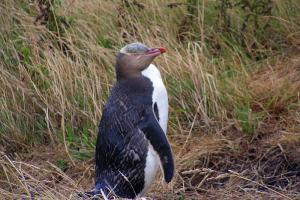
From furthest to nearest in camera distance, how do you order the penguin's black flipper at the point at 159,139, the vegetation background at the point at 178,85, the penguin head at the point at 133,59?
the vegetation background at the point at 178,85, the penguin head at the point at 133,59, the penguin's black flipper at the point at 159,139

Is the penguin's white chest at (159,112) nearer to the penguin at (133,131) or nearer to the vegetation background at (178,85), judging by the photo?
the penguin at (133,131)

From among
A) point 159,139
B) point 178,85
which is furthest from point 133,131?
point 178,85

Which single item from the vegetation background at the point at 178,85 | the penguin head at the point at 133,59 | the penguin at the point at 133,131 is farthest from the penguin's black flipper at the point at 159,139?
the vegetation background at the point at 178,85

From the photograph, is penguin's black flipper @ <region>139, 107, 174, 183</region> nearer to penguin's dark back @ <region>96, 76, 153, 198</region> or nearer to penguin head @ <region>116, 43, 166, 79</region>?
penguin's dark back @ <region>96, 76, 153, 198</region>

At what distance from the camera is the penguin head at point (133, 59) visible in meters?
4.40

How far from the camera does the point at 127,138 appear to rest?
4.37 m

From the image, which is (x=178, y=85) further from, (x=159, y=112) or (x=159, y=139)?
(x=159, y=139)

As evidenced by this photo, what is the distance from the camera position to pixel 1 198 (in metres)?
4.12

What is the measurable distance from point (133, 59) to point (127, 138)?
1.40 ft

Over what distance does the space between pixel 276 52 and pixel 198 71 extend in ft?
2.81

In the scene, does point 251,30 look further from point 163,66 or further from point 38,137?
point 38,137

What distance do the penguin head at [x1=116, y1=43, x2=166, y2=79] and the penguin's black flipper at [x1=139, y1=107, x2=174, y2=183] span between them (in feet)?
0.79

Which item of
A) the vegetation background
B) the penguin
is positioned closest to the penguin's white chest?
the penguin

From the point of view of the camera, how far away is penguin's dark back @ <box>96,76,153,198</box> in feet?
14.3
